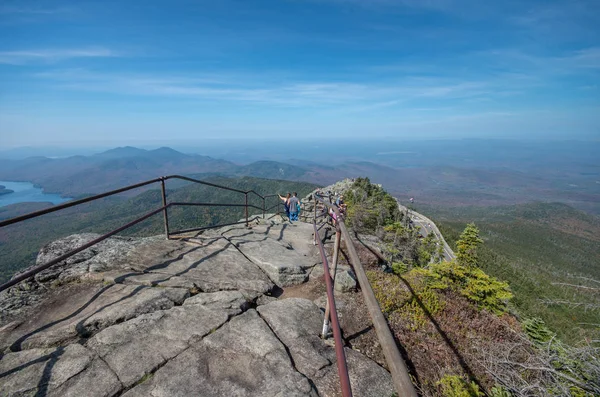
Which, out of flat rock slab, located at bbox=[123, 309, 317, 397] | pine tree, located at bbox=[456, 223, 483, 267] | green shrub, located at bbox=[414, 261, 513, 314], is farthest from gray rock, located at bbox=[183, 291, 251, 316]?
pine tree, located at bbox=[456, 223, 483, 267]

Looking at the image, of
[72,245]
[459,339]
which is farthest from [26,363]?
[459,339]

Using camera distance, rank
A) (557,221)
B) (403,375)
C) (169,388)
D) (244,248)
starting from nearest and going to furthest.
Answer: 1. (403,375)
2. (169,388)
3. (244,248)
4. (557,221)

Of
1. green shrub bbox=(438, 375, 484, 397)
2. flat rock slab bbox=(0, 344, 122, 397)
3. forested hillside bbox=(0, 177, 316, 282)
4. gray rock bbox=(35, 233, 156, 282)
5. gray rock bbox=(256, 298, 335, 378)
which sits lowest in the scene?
forested hillside bbox=(0, 177, 316, 282)

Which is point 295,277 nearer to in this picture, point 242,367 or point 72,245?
point 242,367

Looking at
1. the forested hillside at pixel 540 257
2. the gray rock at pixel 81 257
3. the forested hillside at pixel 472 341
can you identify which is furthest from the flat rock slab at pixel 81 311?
the forested hillside at pixel 540 257

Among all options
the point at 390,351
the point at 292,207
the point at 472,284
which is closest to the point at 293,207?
the point at 292,207

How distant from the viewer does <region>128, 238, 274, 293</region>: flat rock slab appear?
4629 mm

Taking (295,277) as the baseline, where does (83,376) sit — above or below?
above

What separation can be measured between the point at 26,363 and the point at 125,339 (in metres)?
0.81

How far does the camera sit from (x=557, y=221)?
95.2 metres

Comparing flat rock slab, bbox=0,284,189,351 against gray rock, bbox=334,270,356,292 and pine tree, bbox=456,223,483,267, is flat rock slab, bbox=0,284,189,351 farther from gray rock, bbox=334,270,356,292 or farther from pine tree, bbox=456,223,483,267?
pine tree, bbox=456,223,483,267

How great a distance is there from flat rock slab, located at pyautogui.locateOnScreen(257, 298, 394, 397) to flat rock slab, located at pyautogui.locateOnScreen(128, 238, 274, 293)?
3.17 feet

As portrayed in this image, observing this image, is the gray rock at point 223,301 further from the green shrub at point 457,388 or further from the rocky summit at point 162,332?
the green shrub at point 457,388

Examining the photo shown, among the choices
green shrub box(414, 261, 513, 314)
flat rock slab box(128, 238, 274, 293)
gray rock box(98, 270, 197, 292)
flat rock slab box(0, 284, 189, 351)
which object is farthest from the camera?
green shrub box(414, 261, 513, 314)
